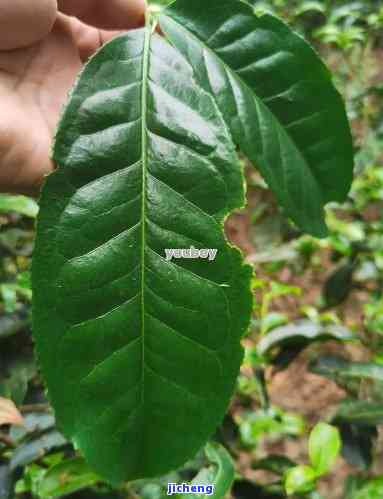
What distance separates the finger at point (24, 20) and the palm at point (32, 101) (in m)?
0.07

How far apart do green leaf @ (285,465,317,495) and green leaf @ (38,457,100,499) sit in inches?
12.7

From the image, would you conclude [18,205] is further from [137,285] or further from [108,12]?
[137,285]

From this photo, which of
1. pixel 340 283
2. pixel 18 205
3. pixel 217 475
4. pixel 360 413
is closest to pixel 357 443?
pixel 360 413

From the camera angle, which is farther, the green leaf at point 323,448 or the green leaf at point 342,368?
the green leaf at point 342,368

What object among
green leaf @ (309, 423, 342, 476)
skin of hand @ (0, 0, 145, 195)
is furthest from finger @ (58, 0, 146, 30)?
green leaf @ (309, 423, 342, 476)

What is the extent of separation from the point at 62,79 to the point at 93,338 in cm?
61

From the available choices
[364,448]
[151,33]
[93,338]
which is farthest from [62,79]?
[364,448]

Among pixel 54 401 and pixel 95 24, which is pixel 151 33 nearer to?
pixel 95 24

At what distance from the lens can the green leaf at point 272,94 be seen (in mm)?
735

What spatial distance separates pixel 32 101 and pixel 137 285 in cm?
52

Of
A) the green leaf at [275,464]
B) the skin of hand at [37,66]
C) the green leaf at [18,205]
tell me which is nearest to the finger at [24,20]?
the skin of hand at [37,66]

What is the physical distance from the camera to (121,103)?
0.67 metres


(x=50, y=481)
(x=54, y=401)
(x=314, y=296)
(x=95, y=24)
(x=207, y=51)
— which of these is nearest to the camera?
(x=54, y=401)

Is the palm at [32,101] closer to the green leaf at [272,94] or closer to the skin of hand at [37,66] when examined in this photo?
the skin of hand at [37,66]
